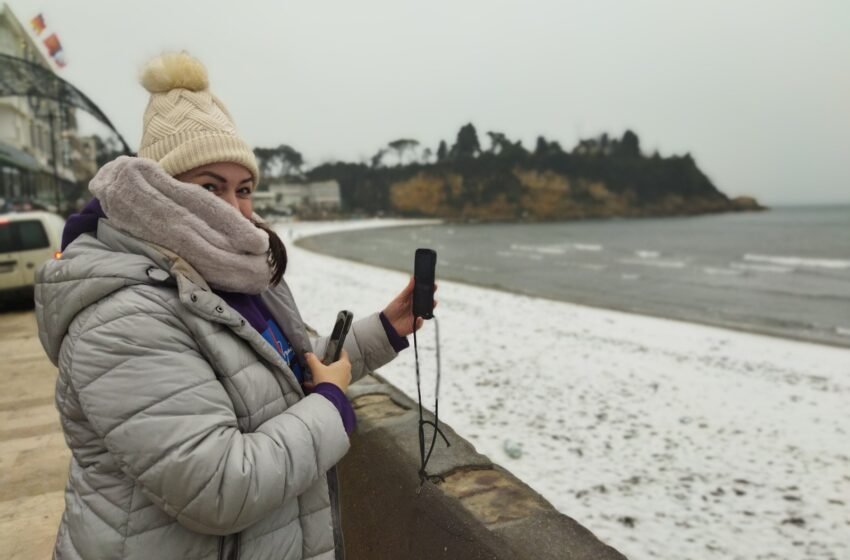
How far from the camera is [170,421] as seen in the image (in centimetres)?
105

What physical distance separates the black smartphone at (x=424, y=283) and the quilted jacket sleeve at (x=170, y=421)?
0.79m

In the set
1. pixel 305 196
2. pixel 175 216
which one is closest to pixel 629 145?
pixel 305 196

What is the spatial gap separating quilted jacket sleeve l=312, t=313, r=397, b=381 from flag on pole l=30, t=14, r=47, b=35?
43.5m

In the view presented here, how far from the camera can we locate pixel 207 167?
1.32 meters

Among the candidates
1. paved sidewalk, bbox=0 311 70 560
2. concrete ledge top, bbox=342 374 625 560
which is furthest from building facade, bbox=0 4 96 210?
concrete ledge top, bbox=342 374 625 560

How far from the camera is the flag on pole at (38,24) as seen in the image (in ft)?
115

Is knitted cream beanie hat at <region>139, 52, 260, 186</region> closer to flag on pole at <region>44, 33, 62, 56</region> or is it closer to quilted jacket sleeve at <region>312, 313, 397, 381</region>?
quilted jacket sleeve at <region>312, 313, 397, 381</region>

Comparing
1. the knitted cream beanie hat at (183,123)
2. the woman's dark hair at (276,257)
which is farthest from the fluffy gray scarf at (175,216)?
the woman's dark hair at (276,257)

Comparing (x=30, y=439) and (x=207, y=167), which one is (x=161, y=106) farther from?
(x=30, y=439)

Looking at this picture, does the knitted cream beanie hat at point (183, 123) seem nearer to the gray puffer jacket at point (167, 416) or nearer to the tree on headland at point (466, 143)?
the gray puffer jacket at point (167, 416)

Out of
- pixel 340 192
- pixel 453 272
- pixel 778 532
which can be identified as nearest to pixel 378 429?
pixel 778 532

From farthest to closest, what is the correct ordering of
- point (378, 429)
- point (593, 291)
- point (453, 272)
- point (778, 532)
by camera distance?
point (453, 272) < point (593, 291) < point (778, 532) < point (378, 429)

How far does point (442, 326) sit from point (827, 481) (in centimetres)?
591

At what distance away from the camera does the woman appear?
1056mm
